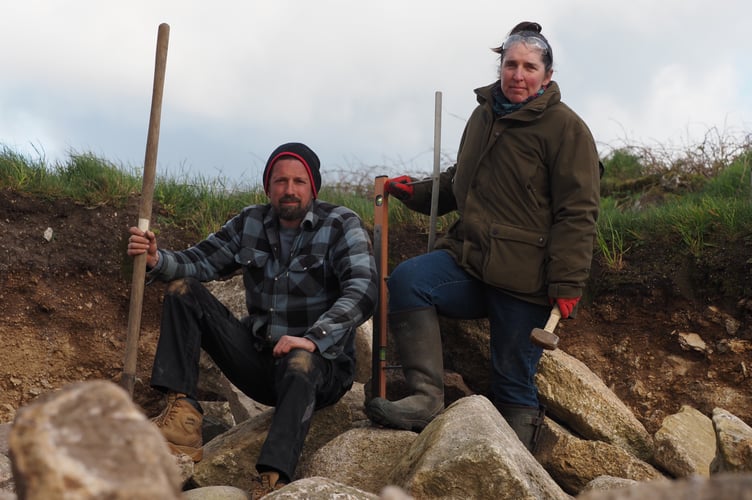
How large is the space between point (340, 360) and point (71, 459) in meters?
3.54

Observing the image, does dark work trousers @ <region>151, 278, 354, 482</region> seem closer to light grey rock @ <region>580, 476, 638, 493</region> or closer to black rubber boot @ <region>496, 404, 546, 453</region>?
black rubber boot @ <region>496, 404, 546, 453</region>

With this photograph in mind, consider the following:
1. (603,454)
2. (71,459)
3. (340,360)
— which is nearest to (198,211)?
(340,360)

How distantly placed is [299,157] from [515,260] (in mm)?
1395

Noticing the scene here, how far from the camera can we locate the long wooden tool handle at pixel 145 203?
4777mm

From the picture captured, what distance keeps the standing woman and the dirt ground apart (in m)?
1.58

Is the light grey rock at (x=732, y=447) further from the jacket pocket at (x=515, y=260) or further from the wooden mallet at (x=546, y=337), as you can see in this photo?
the jacket pocket at (x=515, y=260)

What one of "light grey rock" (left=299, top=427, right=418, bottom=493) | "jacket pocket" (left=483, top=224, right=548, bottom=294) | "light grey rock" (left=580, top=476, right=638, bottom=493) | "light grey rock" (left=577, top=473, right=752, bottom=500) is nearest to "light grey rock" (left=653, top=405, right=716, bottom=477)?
"light grey rock" (left=580, top=476, right=638, bottom=493)

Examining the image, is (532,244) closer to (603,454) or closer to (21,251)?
(603,454)

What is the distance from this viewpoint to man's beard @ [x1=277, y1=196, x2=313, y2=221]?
5070 millimetres

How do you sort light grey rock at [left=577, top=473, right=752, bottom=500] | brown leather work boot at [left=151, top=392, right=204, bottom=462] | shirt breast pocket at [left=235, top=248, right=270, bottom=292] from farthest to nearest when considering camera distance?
shirt breast pocket at [left=235, top=248, right=270, bottom=292]
brown leather work boot at [left=151, top=392, right=204, bottom=462]
light grey rock at [left=577, top=473, right=752, bottom=500]

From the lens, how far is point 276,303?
199 inches

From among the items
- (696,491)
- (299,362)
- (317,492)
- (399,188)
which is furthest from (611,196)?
(696,491)

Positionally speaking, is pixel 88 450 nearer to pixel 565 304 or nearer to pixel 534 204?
pixel 565 304

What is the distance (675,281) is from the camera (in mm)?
6500
